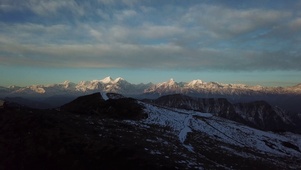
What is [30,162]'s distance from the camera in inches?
1741

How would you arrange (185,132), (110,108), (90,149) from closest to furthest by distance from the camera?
1. (90,149)
2. (185,132)
3. (110,108)

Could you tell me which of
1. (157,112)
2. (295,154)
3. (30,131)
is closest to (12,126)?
(30,131)

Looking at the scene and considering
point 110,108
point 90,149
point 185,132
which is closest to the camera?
point 90,149

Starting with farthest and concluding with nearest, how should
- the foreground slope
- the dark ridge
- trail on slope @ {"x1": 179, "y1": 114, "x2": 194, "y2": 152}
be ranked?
the dark ridge → trail on slope @ {"x1": 179, "y1": 114, "x2": 194, "y2": 152} → the foreground slope

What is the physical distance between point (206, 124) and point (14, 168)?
65.3m

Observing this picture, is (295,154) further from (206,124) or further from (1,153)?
(1,153)

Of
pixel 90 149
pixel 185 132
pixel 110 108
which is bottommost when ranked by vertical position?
pixel 185 132

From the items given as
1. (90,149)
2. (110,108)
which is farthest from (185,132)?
(90,149)

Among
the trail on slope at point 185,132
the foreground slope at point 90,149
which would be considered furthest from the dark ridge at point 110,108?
the foreground slope at point 90,149

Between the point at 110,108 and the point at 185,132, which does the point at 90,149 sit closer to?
the point at 185,132

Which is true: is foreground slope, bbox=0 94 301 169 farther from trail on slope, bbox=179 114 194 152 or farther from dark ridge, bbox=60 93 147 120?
dark ridge, bbox=60 93 147 120

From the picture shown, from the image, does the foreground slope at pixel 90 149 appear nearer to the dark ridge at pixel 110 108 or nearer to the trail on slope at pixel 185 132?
the trail on slope at pixel 185 132

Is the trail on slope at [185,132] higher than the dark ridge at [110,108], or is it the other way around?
the dark ridge at [110,108]

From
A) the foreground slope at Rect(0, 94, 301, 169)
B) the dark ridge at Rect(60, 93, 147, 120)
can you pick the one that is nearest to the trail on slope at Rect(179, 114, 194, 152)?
the foreground slope at Rect(0, 94, 301, 169)
